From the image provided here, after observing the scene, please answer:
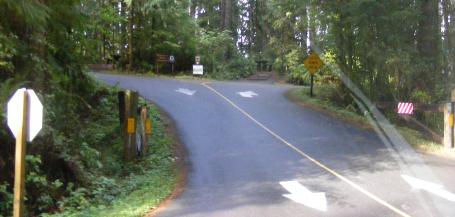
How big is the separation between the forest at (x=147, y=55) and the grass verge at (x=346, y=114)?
77cm

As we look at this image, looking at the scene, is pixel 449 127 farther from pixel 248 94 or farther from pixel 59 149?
pixel 248 94

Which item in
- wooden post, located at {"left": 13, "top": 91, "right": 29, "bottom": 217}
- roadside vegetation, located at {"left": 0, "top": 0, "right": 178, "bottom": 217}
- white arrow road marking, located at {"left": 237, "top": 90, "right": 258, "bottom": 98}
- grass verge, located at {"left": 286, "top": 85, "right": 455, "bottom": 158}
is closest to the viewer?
wooden post, located at {"left": 13, "top": 91, "right": 29, "bottom": 217}

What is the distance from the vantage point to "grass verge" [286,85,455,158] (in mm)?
17114

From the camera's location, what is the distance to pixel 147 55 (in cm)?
4047

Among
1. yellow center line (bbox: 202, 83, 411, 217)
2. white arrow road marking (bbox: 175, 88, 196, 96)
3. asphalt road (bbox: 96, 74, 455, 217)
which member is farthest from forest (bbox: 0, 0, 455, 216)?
yellow center line (bbox: 202, 83, 411, 217)

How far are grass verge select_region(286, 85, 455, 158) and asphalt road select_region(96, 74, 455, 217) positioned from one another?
0.85 metres

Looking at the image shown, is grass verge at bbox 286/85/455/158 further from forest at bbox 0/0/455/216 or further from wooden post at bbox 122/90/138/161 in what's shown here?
wooden post at bbox 122/90/138/161

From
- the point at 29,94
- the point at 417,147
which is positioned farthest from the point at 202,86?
the point at 29,94

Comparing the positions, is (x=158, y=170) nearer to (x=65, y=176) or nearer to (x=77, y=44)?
(x=65, y=176)

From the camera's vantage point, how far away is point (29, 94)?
801 centimetres

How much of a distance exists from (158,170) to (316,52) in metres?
15.8

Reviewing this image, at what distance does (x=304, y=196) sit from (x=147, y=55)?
30714mm

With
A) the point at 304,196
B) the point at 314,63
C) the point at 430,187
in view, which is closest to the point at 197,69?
the point at 314,63

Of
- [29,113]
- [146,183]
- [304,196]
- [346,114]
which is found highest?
[29,113]
